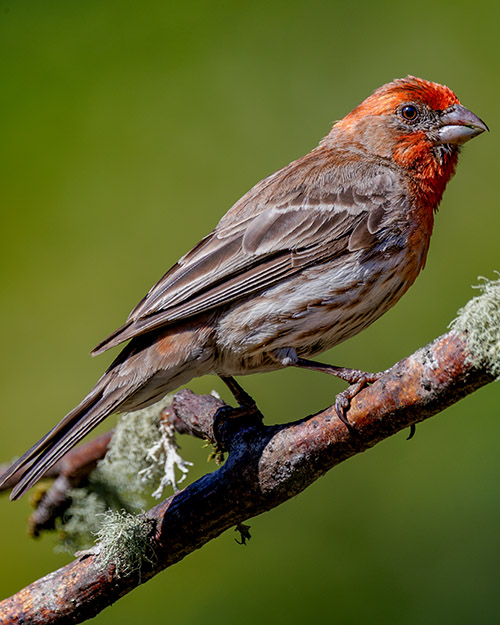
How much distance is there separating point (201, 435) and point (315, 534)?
0.84 m

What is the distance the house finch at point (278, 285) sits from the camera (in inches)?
145

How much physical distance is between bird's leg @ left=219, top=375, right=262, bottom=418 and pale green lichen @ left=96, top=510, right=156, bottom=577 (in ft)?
2.55

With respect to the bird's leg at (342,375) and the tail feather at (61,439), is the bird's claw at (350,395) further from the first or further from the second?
the tail feather at (61,439)

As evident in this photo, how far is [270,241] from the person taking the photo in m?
3.86

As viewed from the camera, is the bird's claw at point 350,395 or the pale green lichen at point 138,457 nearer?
the bird's claw at point 350,395

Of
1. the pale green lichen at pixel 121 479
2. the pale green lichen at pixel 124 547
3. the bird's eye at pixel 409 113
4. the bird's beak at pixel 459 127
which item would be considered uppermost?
the bird's eye at pixel 409 113

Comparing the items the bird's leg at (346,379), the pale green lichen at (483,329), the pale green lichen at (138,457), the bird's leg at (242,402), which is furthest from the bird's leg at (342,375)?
the pale green lichen at (138,457)

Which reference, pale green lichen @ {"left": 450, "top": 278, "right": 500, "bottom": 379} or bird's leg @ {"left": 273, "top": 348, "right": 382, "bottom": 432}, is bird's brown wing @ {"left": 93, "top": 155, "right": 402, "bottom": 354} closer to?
bird's leg @ {"left": 273, "top": 348, "right": 382, "bottom": 432}

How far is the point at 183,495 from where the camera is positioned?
10.8 ft

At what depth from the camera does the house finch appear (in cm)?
369

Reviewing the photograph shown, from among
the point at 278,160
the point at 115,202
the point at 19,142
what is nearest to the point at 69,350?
the point at 115,202

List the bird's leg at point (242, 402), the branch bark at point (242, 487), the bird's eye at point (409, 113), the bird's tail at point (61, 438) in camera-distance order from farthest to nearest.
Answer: the bird's eye at point (409, 113)
the bird's leg at point (242, 402)
the bird's tail at point (61, 438)
the branch bark at point (242, 487)

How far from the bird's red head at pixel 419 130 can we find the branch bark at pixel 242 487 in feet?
5.12

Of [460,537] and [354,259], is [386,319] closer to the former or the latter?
[354,259]
